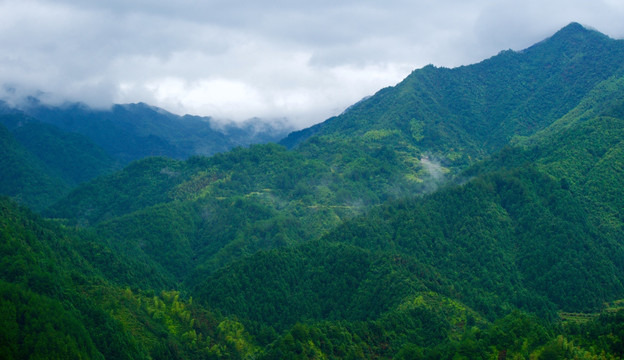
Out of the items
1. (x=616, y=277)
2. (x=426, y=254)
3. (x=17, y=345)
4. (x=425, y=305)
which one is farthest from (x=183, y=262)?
(x=616, y=277)

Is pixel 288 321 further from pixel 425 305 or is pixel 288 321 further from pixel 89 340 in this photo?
pixel 89 340

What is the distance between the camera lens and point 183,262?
161500mm

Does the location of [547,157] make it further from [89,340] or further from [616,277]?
[89,340]

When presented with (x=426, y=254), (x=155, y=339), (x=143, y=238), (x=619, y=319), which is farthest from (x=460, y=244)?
(x=143, y=238)

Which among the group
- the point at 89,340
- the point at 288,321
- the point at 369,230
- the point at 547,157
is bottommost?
the point at 288,321

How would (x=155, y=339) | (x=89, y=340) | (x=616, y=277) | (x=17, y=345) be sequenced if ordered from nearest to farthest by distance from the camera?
(x=17, y=345) → (x=89, y=340) → (x=155, y=339) → (x=616, y=277)

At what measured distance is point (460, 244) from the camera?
13575 centimetres

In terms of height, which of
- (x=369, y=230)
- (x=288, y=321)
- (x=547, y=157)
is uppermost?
(x=547, y=157)

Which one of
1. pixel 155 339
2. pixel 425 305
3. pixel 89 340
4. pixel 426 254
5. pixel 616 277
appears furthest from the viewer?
pixel 426 254

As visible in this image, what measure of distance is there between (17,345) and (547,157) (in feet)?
430

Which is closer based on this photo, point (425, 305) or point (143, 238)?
point (425, 305)

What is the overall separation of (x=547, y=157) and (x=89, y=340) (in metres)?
122

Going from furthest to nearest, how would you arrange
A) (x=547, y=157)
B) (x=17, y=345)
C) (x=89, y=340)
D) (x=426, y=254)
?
(x=547, y=157) < (x=426, y=254) < (x=89, y=340) < (x=17, y=345)

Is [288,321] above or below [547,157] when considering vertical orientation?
below
